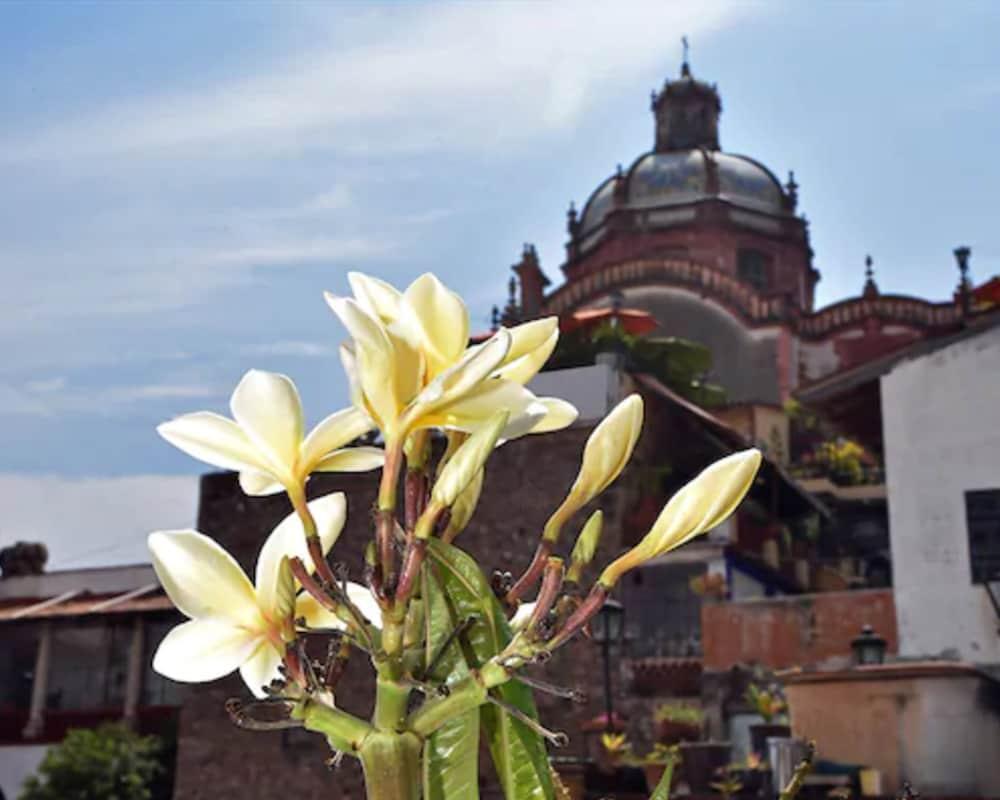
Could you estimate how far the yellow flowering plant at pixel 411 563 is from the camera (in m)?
1.14

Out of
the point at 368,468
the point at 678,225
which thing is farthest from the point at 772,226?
the point at 368,468

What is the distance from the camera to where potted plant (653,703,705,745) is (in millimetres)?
15031

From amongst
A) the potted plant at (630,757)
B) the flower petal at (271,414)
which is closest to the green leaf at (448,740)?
the flower petal at (271,414)

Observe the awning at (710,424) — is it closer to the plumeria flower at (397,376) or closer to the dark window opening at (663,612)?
the dark window opening at (663,612)

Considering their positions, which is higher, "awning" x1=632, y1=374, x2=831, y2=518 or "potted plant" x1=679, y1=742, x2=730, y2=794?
"awning" x1=632, y1=374, x2=831, y2=518

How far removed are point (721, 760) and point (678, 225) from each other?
24.3 m

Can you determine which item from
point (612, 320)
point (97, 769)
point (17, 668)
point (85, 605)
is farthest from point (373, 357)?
point (17, 668)

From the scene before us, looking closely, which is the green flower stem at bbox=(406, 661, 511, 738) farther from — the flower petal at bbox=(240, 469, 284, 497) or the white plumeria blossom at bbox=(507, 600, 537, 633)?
the flower petal at bbox=(240, 469, 284, 497)

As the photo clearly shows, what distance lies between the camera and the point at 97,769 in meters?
20.0

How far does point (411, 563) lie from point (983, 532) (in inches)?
566

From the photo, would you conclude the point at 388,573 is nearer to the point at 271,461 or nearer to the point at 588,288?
the point at 271,461

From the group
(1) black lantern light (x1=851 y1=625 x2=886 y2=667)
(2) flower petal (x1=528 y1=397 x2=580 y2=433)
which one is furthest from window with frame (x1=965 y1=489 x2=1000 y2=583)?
(2) flower petal (x1=528 y1=397 x2=580 y2=433)

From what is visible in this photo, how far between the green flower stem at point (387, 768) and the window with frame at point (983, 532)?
14.2 metres

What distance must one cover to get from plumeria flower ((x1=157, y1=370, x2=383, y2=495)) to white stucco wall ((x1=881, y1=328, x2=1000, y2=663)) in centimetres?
1407
